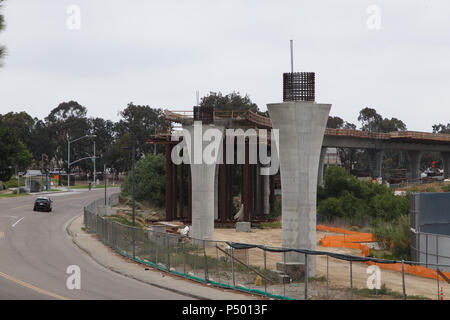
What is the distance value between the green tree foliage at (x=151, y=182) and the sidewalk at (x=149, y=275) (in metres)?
31.4

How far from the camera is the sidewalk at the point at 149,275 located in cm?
2056

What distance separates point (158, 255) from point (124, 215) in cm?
3033

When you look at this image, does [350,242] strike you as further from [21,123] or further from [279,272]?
[21,123]

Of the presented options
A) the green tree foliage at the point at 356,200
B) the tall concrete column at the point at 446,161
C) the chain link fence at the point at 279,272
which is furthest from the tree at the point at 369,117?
the chain link fence at the point at 279,272

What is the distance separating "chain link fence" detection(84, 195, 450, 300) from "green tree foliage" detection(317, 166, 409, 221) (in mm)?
22210

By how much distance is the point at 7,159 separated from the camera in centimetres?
7912

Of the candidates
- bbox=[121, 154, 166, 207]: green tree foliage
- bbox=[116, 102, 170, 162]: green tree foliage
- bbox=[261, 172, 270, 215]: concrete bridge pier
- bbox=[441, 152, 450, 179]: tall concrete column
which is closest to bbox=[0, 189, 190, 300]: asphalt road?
bbox=[121, 154, 166, 207]: green tree foliage

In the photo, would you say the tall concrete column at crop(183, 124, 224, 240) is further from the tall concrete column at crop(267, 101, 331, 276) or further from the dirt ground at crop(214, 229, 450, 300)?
the tall concrete column at crop(267, 101, 331, 276)

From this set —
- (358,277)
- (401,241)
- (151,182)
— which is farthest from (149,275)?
(151,182)

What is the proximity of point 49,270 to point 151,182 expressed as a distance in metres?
45.2

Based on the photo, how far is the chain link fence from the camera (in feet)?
66.8

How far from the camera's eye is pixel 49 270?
2541 cm

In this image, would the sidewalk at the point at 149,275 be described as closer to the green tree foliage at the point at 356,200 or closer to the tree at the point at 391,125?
the green tree foliage at the point at 356,200
